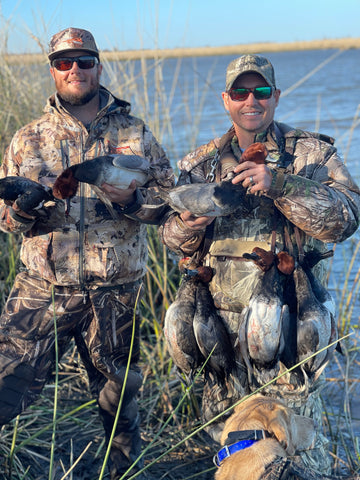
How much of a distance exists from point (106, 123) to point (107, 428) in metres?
1.84

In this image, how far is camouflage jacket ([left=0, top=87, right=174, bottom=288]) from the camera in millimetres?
3650

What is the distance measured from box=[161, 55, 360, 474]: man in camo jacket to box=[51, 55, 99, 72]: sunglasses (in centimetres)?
88

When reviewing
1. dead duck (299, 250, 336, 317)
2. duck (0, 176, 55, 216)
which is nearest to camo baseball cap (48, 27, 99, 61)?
duck (0, 176, 55, 216)

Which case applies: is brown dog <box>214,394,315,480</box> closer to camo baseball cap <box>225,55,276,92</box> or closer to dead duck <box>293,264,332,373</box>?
dead duck <box>293,264,332,373</box>

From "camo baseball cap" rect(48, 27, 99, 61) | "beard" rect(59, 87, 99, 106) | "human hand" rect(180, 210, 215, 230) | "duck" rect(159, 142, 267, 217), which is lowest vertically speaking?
"human hand" rect(180, 210, 215, 230)

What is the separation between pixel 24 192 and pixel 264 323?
4.74 ft

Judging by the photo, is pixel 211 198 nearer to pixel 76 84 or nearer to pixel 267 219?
pixel 267 219

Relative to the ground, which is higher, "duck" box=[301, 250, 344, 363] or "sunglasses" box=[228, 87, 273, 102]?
"sunglasses" box=[228, 87, 273, 102]

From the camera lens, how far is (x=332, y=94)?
23875mm

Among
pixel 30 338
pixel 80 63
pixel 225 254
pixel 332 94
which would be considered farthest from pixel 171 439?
pixel 332 94

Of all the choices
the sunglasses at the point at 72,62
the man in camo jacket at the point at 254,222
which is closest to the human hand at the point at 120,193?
the man in camo jacket at the point at 254,222

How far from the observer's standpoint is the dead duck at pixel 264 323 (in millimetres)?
2887

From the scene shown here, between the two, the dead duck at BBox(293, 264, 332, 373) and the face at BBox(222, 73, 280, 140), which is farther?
the face at BBox(222, 73, 280, 140)

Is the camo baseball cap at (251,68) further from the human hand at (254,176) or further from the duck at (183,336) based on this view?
the duck at (183,336)
